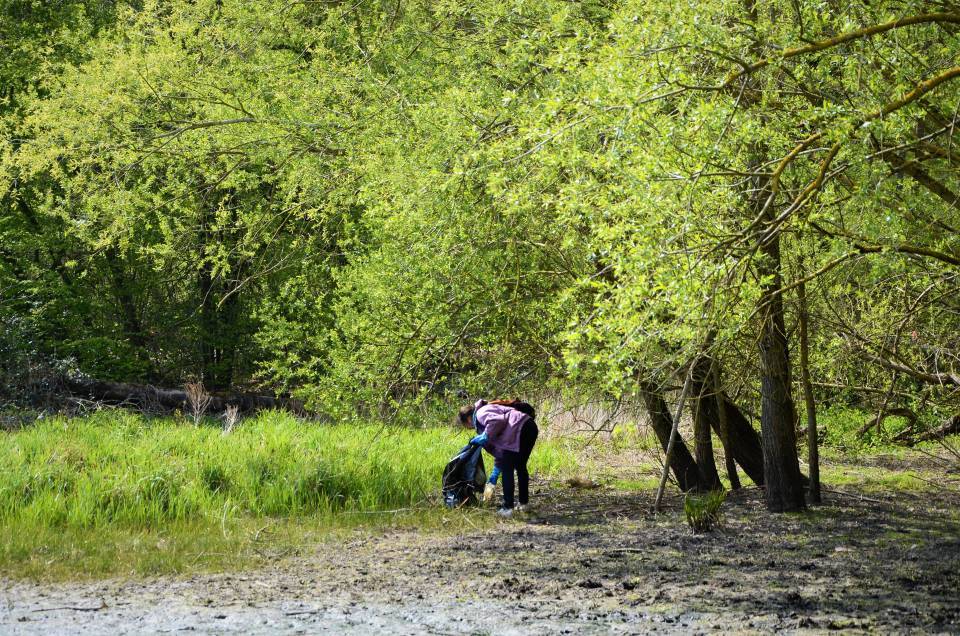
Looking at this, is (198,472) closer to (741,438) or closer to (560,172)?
(560,172)

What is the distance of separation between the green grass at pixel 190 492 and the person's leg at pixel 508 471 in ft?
1.19

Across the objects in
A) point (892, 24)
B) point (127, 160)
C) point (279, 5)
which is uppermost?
point (279, 5)

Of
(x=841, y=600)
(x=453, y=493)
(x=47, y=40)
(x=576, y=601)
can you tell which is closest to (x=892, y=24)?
(x=841, y=600)

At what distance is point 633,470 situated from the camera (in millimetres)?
13312

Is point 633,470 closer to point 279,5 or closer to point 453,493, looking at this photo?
point 453,493

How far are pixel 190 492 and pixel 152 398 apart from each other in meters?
8.60

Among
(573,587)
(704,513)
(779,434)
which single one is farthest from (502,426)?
(573,587)

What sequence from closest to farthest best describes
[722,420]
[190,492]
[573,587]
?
1. [573,587]
2. [190,492]
3. [722,420]

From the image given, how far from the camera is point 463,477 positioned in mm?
10250

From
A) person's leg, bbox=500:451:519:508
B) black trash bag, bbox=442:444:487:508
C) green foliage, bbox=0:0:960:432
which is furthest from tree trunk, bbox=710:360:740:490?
black trash bag, bbox=442:444:487:508

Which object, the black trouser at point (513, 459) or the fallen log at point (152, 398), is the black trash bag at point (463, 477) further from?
the fallen log at point (152, 398)

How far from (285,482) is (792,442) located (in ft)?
15.0

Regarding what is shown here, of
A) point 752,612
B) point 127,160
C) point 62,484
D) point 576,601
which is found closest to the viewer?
point 752,612

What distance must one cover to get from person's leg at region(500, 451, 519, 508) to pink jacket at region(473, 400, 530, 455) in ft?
0.22
